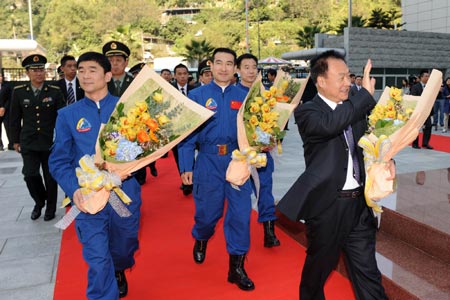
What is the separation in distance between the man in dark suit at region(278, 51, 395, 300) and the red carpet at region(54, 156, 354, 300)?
29.0 inches

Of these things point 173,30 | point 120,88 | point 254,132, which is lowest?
point 254,132

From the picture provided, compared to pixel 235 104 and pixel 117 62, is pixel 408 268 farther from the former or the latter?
pixel 117 62

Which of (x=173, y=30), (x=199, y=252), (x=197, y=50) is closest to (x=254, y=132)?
(x=199, y=252)

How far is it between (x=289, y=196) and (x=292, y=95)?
1.80 meters

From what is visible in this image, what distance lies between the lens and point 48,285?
3.35 m

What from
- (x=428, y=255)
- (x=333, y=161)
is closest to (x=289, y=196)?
(x=333, y=161)

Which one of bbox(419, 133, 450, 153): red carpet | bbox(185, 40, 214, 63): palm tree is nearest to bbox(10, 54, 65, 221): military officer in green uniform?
bbox(419, 133, 450, 153): red carpet

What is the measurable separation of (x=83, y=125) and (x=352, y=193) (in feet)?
5.71

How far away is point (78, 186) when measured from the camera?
8.76ft

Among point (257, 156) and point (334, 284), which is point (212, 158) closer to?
point (257, 156)

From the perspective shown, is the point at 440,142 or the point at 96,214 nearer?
the point at 96,214

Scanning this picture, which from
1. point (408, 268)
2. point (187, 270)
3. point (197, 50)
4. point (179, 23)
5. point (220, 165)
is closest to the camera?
point (408, 268)

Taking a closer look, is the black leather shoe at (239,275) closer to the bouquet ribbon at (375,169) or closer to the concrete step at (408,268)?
the concrete step at (408,268)

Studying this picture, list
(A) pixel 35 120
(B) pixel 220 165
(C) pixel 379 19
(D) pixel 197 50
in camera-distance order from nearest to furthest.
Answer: (B) pixel 220 165
(A) pixel 35 120
(C) pixel 379 19
(D) pixel 197 50
